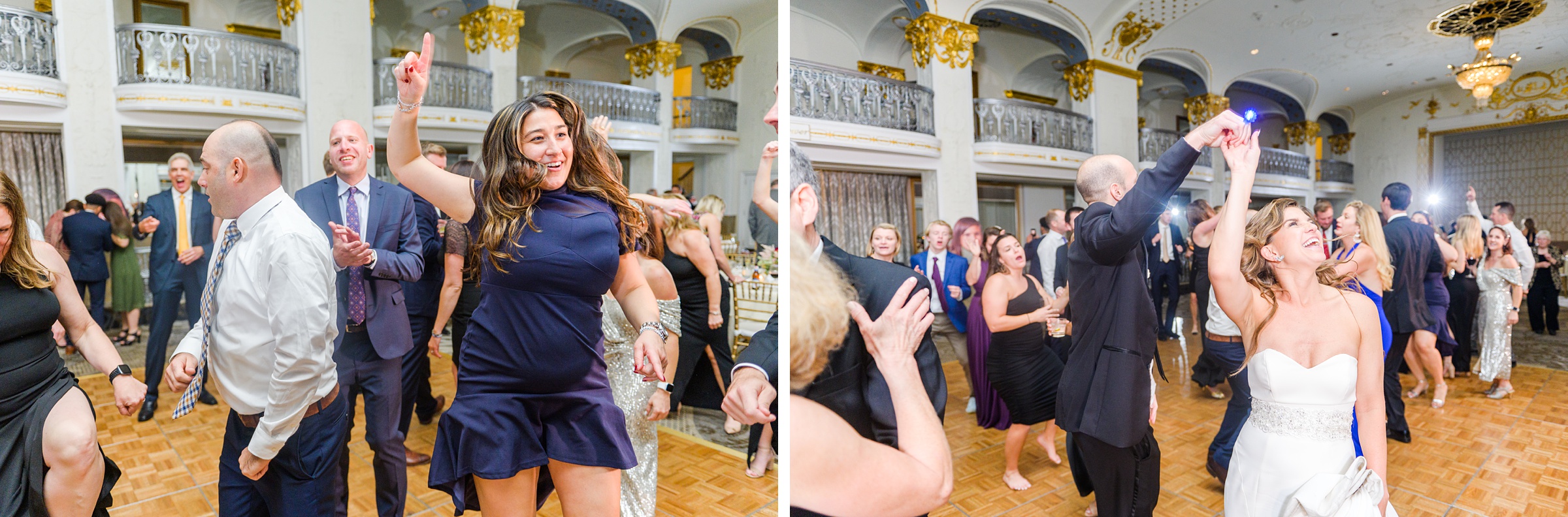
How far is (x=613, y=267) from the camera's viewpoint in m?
1.37

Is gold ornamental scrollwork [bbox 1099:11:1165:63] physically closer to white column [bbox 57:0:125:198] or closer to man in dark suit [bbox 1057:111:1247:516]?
man in dark suit [bbox 1057:111:1247:516]

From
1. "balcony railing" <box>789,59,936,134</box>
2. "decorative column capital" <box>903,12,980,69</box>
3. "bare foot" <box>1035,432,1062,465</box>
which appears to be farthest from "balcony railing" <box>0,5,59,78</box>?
"bare foot" <box>1035,432,1062,465</box>

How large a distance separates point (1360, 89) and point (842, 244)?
1.82 metres

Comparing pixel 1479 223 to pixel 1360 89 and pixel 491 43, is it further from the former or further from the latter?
pixel 491 43

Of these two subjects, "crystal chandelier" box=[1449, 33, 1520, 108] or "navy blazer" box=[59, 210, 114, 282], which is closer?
"navy blazer" box=[59, 210, 114, 282]

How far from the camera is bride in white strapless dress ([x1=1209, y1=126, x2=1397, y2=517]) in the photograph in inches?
62.1

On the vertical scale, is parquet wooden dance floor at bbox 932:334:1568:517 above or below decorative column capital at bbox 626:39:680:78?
below

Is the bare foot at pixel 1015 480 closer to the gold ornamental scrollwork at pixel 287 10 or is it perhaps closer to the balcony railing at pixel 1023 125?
the balcony railing at pixel 1023 125

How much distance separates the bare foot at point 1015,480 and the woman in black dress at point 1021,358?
0.06 metres

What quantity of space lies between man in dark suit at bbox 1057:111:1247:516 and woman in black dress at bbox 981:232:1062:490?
39cm

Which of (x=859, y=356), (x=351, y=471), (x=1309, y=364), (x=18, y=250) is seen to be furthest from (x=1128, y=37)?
(x=351, y=471)

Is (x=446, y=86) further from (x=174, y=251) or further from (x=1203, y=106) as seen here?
(x=1203, y=106)

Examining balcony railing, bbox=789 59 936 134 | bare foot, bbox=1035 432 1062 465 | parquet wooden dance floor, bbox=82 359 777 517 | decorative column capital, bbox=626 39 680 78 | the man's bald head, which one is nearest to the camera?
balcony railing, bbox=789 59 936 134

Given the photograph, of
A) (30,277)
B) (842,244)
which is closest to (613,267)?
(842,244)
